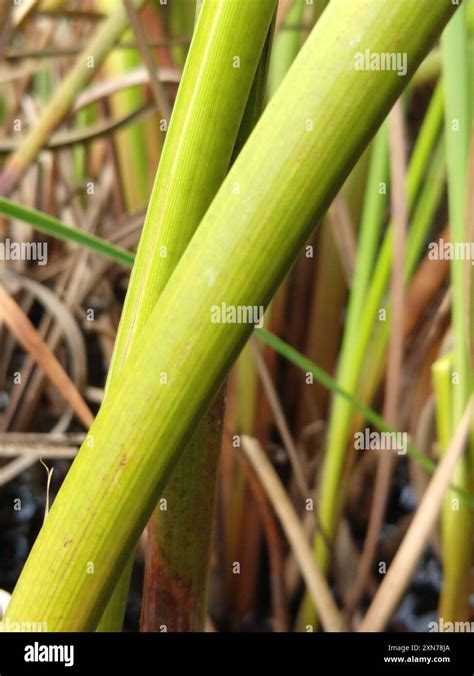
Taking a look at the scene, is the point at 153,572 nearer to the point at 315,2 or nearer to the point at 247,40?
the point at 247,40

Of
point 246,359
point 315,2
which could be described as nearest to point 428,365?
point 246,359
